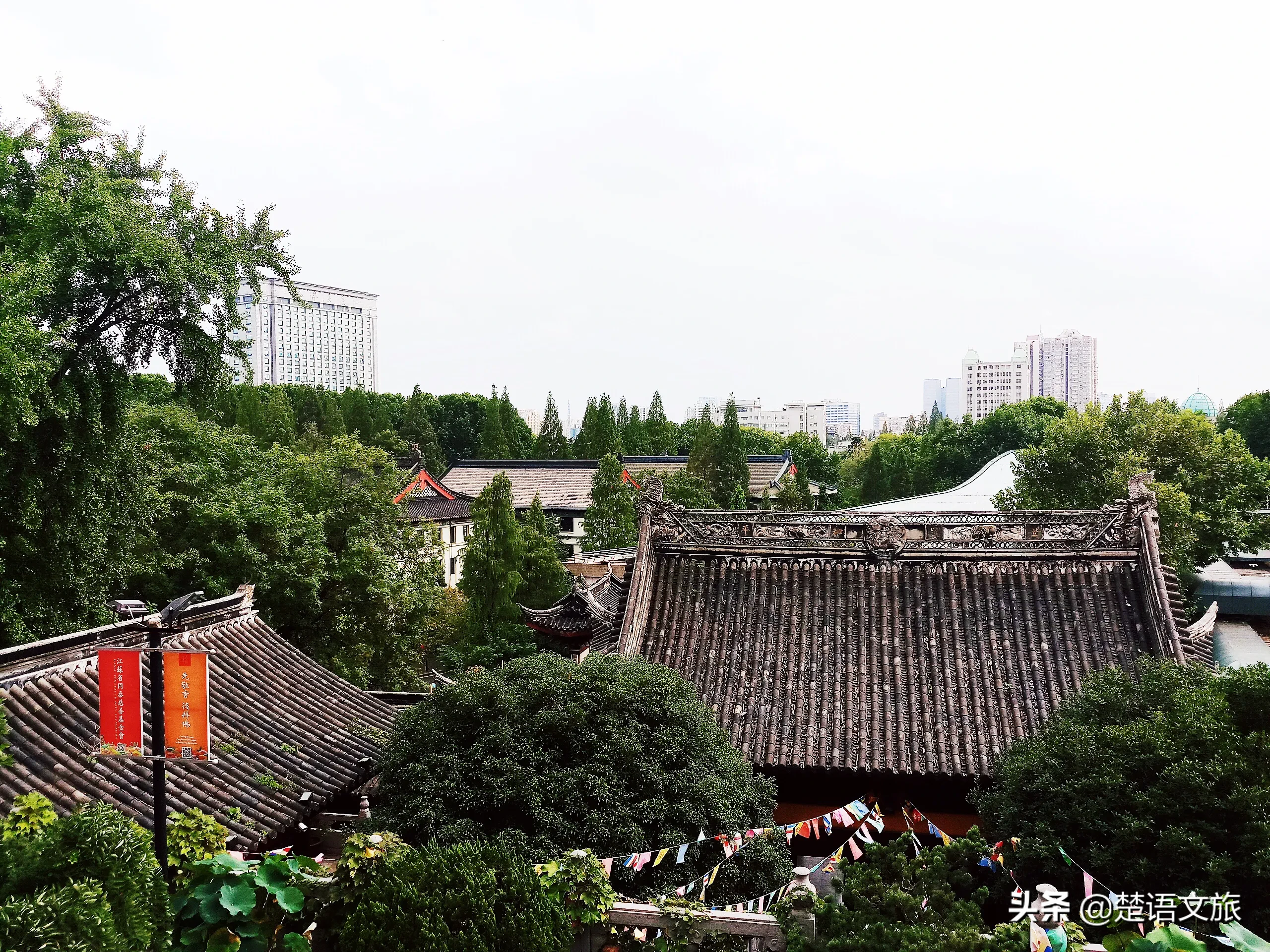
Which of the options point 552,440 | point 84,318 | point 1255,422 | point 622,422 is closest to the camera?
point 84,318

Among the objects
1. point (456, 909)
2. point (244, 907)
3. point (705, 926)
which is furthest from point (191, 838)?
point (705, 926)

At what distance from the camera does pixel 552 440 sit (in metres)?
57.2

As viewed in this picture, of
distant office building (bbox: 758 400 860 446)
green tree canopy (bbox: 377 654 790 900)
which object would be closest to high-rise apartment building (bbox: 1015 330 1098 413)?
distant office building (bbox: 758 400 860 446)

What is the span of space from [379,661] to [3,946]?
16.4 m

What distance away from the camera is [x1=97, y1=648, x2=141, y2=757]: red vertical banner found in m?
6.36

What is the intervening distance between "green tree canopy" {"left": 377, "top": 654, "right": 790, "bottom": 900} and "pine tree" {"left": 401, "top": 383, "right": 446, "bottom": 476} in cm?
4608

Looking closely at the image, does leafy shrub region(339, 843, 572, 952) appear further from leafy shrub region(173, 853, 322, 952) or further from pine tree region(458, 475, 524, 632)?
pine tree region(458, 475, 524, 632)

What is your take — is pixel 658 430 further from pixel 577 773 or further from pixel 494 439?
pixel 577 773

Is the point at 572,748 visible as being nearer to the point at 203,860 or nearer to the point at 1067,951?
the point at 203,860

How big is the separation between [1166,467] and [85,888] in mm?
28734

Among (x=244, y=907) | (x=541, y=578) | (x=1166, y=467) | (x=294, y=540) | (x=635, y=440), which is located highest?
(x=635, y=440)

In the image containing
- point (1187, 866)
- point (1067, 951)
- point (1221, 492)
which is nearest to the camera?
point (1067, 951)

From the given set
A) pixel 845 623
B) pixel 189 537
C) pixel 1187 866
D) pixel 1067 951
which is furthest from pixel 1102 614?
pixel 189 537

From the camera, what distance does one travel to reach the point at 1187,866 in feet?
19.7
